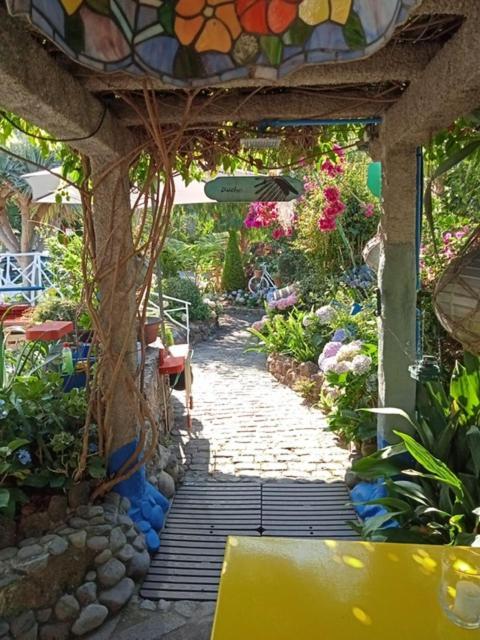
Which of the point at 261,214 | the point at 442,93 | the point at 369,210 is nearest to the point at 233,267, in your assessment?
the point at 261,214

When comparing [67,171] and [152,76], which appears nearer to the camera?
[152,76]

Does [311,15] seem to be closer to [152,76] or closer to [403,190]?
[152,76]

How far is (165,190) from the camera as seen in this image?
8.97ft

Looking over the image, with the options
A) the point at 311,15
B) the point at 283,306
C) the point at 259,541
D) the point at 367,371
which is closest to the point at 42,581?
the point at 259,541

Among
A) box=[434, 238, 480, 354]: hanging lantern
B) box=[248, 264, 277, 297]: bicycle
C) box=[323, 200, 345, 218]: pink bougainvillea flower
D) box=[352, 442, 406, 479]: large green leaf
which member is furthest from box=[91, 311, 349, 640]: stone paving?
box=[248, 264, 277, 297]: bicycle

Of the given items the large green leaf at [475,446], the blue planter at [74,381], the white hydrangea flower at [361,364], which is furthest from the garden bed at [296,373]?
the large green leaf at [475,446]

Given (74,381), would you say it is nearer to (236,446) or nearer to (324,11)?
(236,446)

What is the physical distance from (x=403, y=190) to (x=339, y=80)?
3.13ft

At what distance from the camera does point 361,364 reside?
4.37 m

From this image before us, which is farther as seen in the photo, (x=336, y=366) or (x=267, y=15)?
(x=336, y=366)

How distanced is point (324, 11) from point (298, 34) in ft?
0.16

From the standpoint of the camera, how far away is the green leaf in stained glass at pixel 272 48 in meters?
0.84

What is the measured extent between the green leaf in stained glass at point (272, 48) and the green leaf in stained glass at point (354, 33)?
0.10 metres

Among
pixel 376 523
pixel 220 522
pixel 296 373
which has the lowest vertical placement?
pixel 220 522
